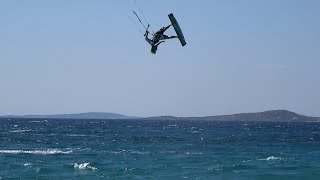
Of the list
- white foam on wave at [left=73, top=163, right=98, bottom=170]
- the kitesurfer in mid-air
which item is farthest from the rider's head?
white foam on wave at [left=73, top=163, right=98, bottom=170]

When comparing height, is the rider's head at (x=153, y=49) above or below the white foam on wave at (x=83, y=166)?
above

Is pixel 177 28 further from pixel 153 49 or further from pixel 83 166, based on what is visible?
pixel 83 166

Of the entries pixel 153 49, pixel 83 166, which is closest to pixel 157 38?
pixel 153 49

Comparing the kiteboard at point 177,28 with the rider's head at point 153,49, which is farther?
the rider's head at point 153,49

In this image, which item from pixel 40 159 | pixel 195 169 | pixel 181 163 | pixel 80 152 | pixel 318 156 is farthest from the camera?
pixel 80 152

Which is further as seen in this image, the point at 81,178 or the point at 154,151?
the point at 154,151

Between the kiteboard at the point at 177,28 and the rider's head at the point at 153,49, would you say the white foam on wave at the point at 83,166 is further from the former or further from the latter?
the kiteboard at the point at 177,28

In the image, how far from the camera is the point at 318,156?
51.8 meters

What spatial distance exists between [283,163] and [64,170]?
18797mm

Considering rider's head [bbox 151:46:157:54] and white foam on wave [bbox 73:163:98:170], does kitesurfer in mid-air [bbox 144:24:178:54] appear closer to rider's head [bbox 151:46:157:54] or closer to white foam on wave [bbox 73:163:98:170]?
rider's head [bbox 151:46:157:54]

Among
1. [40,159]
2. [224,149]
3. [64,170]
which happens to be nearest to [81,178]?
[64,170]

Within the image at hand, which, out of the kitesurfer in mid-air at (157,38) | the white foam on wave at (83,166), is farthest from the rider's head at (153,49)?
the white foam on wave at (83,166)

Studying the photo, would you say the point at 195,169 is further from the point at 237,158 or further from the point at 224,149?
the point at 224,149

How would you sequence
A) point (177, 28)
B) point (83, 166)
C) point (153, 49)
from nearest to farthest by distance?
1. point (177, 28)
2. point (153, 49)
3. point (83, 166)
